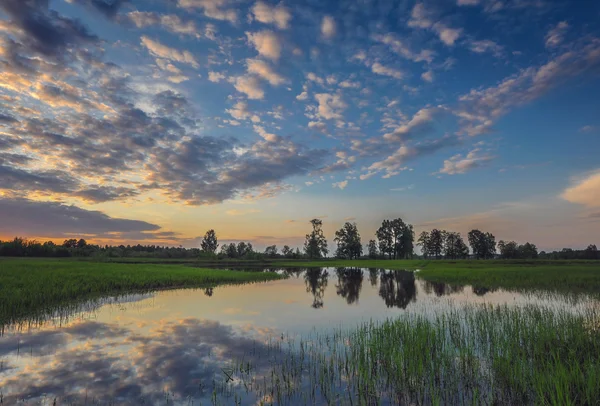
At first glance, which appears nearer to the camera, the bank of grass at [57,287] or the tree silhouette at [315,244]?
the bank of grass at [57,287]

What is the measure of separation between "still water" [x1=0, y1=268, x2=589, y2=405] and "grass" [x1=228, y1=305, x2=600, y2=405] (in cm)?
165

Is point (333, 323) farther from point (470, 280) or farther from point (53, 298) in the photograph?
point (470, 280)

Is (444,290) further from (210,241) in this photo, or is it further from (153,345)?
(210,241)

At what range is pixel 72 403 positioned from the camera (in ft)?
27.5

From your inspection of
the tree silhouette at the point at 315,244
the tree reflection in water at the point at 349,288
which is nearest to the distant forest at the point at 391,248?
the tree silhouette at the point at 315,244

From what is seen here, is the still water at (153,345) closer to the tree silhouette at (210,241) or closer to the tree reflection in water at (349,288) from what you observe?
the tree reflection in water at (349,288)

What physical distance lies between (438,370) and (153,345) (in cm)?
1227

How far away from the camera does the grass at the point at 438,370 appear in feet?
27.2

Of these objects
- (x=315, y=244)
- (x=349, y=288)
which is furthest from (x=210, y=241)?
(x=349, y=288)

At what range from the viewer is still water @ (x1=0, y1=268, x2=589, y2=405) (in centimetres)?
916

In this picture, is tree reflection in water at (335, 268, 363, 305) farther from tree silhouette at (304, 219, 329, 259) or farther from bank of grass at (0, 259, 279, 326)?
tree silhouette at (304, 219, 329, 259)

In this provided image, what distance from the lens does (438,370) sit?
1027 centimetres

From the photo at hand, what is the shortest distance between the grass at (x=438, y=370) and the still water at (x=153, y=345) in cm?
165

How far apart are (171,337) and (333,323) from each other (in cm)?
955
